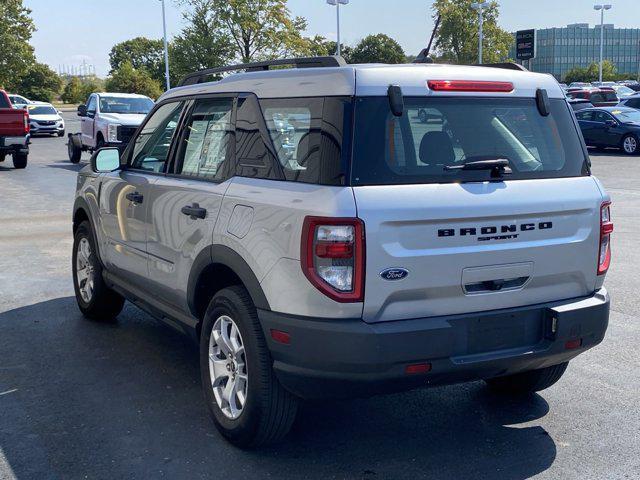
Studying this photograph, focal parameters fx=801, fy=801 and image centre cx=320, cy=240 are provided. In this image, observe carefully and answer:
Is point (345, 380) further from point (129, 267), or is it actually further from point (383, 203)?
point (129, 267)

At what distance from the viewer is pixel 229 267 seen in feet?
13.2

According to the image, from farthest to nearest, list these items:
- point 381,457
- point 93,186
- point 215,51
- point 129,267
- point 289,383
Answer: point 215,51 → point 93,186 → point 129,267 → point 381,457 → point 289,383

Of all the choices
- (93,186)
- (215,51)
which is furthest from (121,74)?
(93,186)

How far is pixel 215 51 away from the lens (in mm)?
47812

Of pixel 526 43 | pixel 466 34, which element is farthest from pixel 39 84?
pixel 526 43

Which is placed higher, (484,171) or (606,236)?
(484,171)

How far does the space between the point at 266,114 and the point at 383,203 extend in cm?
95

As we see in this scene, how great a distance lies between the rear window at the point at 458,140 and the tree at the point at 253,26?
4514 cm

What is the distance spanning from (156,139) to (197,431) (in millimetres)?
2042

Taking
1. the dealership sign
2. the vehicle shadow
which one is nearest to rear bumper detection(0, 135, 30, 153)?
the vehicle shadow

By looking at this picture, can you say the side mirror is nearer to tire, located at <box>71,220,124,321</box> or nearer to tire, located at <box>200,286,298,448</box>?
tire, located at <box>71,220,124,321</box>

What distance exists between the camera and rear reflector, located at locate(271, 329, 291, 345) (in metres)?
3.58

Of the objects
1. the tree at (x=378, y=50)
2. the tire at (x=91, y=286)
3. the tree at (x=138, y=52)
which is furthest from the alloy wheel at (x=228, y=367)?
the tree at (x=138, y=52)

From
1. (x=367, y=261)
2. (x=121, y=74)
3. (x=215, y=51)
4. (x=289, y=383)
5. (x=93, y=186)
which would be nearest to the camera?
(x=367, y=261)
